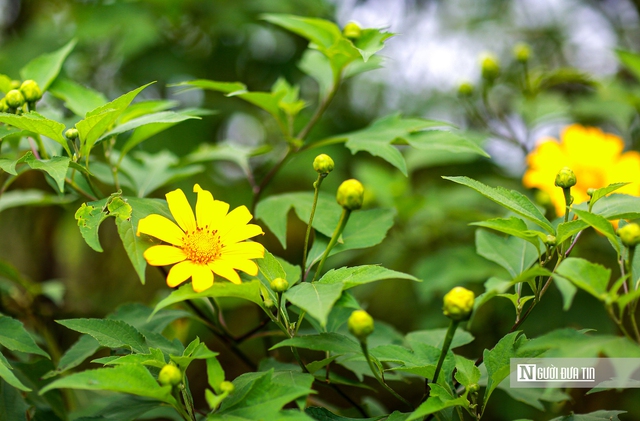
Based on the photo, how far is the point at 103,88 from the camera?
6.93 feet

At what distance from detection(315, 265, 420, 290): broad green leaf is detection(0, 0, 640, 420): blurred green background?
0.73 metres

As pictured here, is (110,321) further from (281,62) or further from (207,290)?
(281,62)

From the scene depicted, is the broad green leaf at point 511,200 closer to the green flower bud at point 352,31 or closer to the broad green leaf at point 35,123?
the green flower bud at point 352,31

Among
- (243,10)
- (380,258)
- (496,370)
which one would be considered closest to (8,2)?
(243,10)

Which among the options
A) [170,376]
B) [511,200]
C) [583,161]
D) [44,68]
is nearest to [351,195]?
[511,200]

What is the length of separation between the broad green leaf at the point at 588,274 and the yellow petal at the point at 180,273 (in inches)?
18.0

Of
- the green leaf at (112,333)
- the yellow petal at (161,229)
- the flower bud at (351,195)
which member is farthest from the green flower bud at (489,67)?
the green leaf at (112,333)

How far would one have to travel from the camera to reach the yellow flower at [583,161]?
1.56 meters

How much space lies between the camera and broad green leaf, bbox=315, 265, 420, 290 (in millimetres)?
662

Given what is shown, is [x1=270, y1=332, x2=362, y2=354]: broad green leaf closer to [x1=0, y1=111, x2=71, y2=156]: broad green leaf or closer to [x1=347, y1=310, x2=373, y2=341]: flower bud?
[x1=347, y1=310, x2=373, y2=341]: flower bud

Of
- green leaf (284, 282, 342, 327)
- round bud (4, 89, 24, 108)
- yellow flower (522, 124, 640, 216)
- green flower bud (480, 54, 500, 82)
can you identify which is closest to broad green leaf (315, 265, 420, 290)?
green leaf (284, 282, 342, 327)

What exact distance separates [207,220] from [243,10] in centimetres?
150

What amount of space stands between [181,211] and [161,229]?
0.04 meters

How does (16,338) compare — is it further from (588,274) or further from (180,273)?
(588,274)
